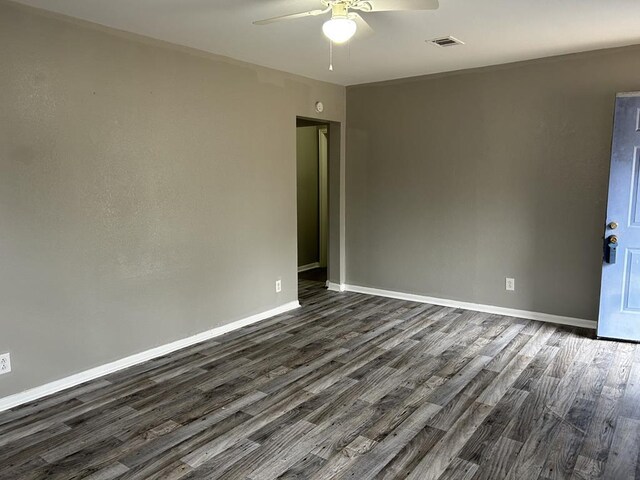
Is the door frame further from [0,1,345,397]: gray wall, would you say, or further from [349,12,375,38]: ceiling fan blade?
[349,12,375,38]: ceiling fan blade

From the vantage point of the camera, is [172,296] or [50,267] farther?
[172,296]

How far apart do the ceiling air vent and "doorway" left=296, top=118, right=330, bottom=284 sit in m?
3.20

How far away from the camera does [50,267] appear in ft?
9.89

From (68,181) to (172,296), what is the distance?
3.91 feet

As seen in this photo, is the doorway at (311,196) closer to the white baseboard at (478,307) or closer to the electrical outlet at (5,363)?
the white baseboard at (478,307)

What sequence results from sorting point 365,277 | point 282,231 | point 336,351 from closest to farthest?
point 336,351
point 282,231
point 365,277

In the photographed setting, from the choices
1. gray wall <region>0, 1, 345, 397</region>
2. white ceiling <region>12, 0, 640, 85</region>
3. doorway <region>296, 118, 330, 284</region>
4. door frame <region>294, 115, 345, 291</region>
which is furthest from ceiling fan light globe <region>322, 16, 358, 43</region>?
doorway <region>296, 118, 330, 284</region>

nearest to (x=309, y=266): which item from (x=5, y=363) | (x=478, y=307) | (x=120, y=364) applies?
(x=478, y=307)

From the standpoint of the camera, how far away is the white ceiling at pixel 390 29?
2.86m

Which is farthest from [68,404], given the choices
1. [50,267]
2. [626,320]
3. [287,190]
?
[626,320]

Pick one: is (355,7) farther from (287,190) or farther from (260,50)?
(287,190)

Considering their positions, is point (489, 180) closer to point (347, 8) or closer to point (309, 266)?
point (347, 8)

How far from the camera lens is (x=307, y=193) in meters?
6.97

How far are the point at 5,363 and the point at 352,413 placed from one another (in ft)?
6.86
